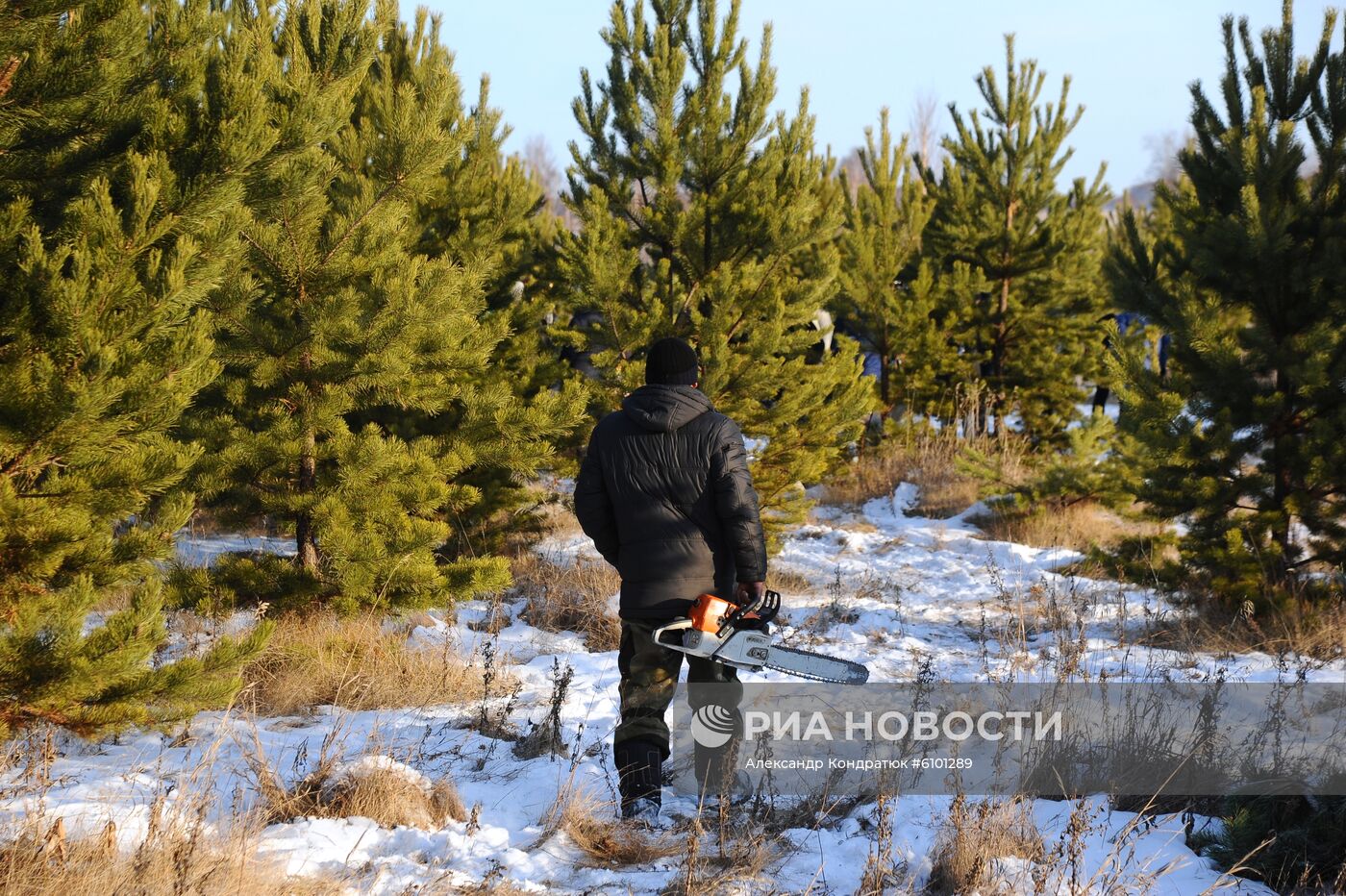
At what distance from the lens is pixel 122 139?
364 cm

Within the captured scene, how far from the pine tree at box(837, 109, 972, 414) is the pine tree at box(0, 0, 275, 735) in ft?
29.3

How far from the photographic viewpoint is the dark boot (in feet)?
12.8

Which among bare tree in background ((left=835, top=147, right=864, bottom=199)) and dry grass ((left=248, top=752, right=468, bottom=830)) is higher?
bare tree in background ((left=835, top=147, right=864, bottom=199))

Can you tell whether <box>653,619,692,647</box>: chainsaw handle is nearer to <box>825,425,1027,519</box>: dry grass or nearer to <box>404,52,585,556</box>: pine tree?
<box>404,52,585,556</box>: pine tree

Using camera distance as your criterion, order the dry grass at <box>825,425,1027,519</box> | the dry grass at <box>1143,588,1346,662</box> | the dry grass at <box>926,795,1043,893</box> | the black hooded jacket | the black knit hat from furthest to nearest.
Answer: the dry grass at <box>825,425,1027,519</box>
the dry grass at <box>1143,588,1346,662</box>
the black knit hat
the black hooded jacket
the dry grass at <box>926,795,1043,893</box>

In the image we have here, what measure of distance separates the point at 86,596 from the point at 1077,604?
6.04 meters

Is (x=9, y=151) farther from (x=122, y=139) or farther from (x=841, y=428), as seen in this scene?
(x=841, y=428)

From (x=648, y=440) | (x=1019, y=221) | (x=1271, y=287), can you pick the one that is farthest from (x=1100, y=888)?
(x=1019, y=221)

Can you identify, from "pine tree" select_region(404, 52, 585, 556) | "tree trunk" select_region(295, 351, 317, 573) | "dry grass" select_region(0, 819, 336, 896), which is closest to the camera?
"dry grass" select_region(0, 819, 336, 896)

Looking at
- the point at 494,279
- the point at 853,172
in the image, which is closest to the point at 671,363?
the point at 494,279

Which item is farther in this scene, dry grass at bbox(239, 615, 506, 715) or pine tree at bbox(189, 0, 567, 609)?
pine tree at bbox(189, 0, 567, 609)

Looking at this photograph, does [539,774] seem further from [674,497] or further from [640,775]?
[674,497]

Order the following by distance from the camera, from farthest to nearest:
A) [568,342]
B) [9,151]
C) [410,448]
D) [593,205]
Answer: [568,342] < [593,205] < [410,448] < [9,151]

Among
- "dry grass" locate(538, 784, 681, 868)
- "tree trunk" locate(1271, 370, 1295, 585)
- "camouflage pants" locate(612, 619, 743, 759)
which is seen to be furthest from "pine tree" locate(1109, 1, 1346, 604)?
"dry grass" locate(538, 784, 681, 868)
